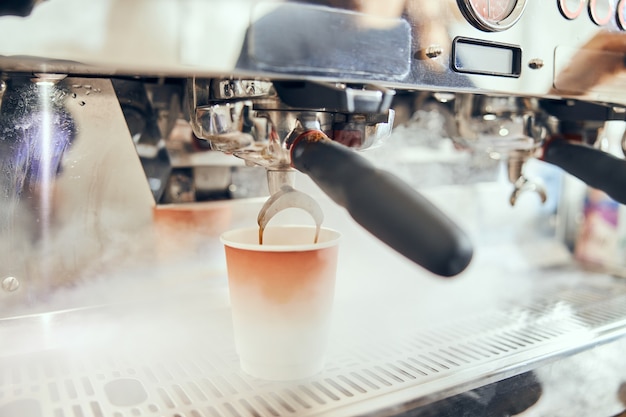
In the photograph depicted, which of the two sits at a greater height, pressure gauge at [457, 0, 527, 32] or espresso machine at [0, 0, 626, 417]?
pressure gauge at [457, 0, 527, 32]

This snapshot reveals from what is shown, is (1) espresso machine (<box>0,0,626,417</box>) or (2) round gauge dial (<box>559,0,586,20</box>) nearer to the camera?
(1) espresso machine (<box>0,0,626,417</box>)

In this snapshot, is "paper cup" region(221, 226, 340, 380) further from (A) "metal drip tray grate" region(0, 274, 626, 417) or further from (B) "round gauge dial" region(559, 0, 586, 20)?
(B) "round gauge dial" region(559, 0, 586, 20)

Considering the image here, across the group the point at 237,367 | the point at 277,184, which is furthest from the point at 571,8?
the point at 237,367

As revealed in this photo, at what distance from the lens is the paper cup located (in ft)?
1.74

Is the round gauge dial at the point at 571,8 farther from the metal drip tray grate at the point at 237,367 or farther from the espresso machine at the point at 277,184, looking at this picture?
the metal drip tray grate at the point at 237,367

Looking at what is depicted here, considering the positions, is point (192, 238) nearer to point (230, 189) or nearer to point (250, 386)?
point (230, 189)

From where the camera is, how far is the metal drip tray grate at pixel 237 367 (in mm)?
492

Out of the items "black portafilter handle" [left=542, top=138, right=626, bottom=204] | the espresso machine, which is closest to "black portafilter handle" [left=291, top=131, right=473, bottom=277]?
the espresso machine

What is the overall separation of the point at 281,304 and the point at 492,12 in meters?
0.34

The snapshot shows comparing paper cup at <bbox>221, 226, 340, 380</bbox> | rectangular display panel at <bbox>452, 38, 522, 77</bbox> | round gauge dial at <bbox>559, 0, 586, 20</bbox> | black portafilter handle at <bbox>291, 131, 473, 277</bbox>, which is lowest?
paper cup at <bbox>221, 226, 340, 380</bbox>

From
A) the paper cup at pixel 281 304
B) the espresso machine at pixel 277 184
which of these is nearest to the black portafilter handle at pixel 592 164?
the espresso machine at pixel 277 184

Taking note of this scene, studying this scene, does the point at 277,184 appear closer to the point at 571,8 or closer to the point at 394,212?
the point at 394,212

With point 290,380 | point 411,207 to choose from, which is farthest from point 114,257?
point 411,207

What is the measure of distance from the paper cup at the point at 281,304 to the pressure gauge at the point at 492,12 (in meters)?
0.25
